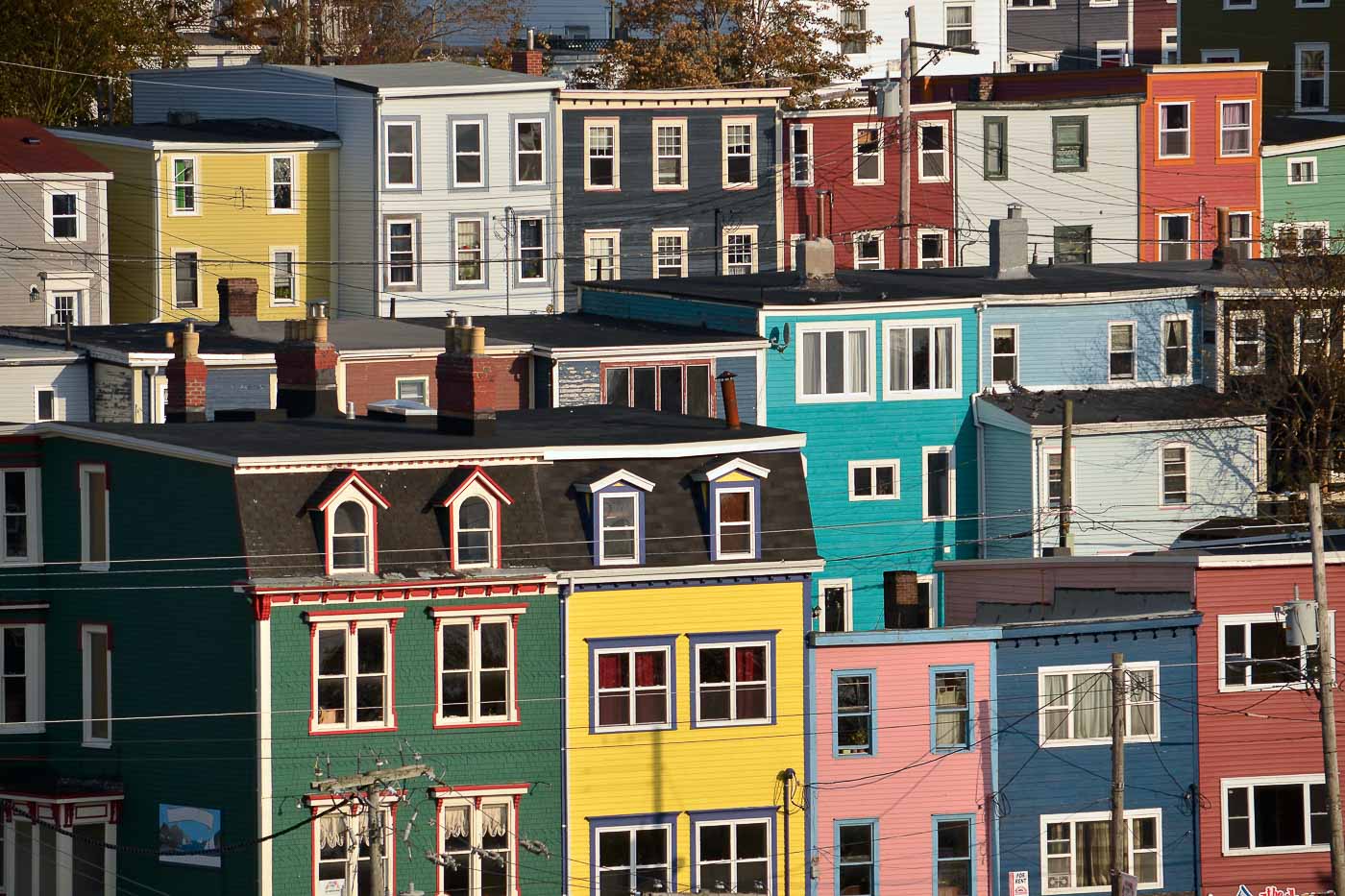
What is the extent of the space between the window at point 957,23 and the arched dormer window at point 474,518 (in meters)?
72.1

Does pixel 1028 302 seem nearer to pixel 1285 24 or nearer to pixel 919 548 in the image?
pixel 919 548

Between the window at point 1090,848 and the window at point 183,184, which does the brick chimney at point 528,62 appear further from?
the window at point 1090,848

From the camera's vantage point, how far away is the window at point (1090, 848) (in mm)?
63969

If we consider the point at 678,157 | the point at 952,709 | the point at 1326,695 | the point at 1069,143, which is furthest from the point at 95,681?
the point at 1069,143

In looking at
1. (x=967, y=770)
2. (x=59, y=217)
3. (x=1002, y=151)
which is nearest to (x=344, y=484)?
(x=967, y=770)

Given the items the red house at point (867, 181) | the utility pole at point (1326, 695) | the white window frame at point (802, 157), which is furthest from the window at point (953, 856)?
the white window frame at point (802, 157)

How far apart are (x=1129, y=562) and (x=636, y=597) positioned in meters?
11.7

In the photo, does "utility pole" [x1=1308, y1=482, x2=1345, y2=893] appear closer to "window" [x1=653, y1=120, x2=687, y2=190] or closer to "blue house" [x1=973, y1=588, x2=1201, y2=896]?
"blue house" [x1=973, y1=588, x2=1201, y2=896]

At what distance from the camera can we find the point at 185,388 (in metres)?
69.6

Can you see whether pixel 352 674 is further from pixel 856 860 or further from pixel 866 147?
pixel 866 147

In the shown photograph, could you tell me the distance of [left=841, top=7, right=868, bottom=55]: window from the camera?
384 feet

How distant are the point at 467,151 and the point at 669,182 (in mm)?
6923

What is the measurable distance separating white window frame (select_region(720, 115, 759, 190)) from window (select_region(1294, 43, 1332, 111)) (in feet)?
99.0

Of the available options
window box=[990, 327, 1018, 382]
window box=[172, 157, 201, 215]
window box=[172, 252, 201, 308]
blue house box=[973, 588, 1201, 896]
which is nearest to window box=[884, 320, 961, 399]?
window box=[990, 327, 1018, 382]
